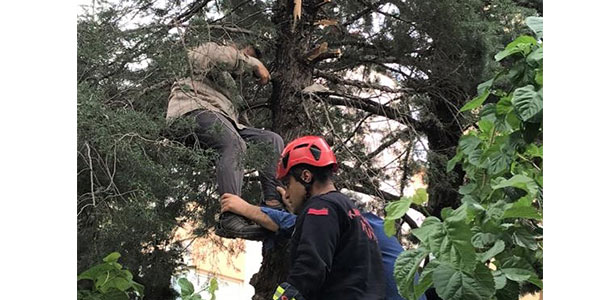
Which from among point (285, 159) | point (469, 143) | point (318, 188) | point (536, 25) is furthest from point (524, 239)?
point (285, 159)

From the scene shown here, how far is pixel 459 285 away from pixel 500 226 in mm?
264

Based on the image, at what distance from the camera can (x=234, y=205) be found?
2.84m

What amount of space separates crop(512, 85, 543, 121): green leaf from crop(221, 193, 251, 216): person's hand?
1373 millimetres

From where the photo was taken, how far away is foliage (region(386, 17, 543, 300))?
64.1 inches

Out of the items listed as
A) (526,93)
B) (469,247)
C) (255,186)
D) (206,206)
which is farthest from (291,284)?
(255,186)

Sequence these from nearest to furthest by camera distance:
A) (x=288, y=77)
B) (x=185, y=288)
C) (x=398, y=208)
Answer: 1. (x=398, y=208)
2. (x=185, y=288)
3. (x=288, y=77)

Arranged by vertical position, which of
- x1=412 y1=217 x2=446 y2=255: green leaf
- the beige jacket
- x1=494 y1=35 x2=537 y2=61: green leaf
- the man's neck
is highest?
the beige jacket

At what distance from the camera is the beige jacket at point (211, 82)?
280 cm

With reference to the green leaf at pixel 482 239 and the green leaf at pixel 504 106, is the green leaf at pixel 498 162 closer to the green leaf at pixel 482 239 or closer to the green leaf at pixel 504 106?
the green leaf at pixel 504 106

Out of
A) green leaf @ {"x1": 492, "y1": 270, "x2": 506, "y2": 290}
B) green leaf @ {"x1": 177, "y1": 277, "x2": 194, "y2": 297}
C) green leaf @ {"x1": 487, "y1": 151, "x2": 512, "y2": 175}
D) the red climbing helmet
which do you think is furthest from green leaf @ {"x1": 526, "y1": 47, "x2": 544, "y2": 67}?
green leaf @ {"x1": 177, "y1": 277, "x2": 194, "y2": 297}

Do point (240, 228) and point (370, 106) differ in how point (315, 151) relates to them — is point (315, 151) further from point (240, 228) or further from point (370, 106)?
point (370, 106)

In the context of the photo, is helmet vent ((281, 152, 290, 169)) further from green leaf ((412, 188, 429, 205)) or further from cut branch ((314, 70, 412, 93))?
cut branch ((314, 70, 412, 93))
